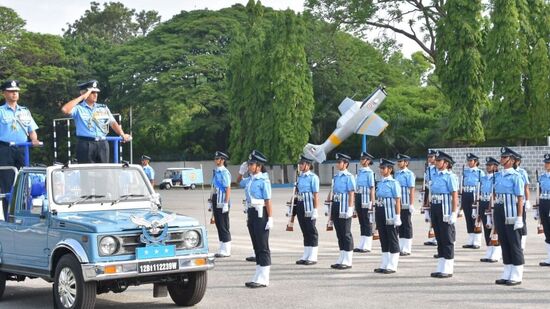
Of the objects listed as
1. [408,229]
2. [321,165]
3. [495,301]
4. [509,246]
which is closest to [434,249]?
[408,229]

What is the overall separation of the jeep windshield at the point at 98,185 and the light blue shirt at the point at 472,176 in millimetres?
9140

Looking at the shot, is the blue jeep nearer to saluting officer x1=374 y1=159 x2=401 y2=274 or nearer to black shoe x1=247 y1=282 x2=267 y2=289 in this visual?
black shoe x1=247 y1=282 x2=267 y2=289

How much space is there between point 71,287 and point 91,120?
3.03 metres

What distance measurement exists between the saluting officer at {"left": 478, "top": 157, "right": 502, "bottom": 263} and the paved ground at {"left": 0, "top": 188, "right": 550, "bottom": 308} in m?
0.32

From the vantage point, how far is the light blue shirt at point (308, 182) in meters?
14.9

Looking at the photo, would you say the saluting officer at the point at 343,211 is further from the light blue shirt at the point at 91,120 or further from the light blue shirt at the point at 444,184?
the light blue shirt at the point at 91,120

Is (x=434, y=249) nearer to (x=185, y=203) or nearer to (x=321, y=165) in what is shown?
(x=185, y=203)

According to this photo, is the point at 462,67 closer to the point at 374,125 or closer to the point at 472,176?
the point at 374,125

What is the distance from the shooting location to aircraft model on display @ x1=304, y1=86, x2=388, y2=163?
34.4 meters

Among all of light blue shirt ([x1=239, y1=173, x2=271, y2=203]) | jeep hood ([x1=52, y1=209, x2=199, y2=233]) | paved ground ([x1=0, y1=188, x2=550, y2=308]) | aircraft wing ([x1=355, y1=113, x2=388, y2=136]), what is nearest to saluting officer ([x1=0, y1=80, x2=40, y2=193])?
paved ground ([x1=0, y1=188, x2=550, y2=308])

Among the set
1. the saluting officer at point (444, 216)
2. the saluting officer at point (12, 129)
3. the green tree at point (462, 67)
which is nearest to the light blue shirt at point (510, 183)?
the saluting officer at point (444, 216)

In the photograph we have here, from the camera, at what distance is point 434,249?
17.0 meters

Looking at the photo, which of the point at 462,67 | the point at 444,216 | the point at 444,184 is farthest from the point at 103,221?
the point at 462,67

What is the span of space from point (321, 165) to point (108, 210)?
1803 inches
